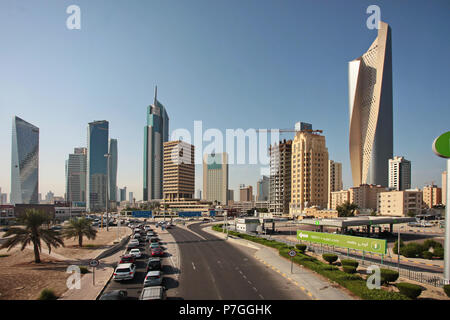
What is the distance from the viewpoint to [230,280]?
21.1 m

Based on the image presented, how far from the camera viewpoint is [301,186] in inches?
4786

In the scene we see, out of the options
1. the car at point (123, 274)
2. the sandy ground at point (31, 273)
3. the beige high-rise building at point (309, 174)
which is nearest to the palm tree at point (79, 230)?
the sandy ground at point (31, 273)

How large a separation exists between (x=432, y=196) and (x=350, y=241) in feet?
537

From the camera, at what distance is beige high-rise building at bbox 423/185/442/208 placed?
494ft

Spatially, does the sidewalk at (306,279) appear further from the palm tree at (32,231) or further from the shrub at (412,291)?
the palm tree at (32,231)

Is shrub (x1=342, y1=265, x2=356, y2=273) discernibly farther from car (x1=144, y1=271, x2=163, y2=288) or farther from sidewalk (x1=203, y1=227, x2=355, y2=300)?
car (x1=144, y1=271, x2=163, y2=288)

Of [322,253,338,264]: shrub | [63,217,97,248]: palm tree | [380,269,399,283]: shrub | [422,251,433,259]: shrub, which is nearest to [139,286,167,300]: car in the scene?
[380,269,399,283]: shrub

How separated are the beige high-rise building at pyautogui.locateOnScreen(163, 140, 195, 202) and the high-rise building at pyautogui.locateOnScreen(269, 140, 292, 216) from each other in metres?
59.1

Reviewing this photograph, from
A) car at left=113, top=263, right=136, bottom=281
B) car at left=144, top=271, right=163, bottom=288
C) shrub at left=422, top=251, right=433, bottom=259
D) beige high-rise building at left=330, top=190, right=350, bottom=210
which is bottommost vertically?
beige high-rise building at left=330, top=190, right=350, bottom=210

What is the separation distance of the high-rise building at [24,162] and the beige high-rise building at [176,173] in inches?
3988

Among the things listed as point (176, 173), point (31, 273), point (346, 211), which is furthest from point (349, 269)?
point (176, 173)

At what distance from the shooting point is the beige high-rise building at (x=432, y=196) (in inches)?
5930
